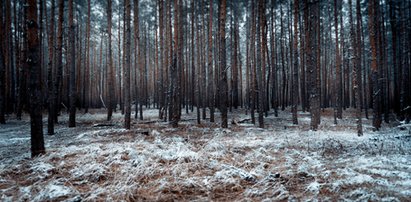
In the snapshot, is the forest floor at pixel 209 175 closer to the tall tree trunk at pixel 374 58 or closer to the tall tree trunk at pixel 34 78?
the tall tree trunk at pixel 34 78

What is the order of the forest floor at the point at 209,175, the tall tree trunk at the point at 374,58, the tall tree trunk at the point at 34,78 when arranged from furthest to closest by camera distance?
the tall tree trunk at the point at 374,58 → the tall tree trunk at the point at 34,78 → the forest floor at the point at 209,175

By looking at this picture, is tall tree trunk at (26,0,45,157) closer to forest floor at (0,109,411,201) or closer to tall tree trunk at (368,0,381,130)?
forest floor at (0,109,411,201)

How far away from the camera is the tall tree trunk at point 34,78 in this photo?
489 centimetres

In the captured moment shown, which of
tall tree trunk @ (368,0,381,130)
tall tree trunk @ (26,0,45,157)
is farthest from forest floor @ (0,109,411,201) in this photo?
tall tree trunk @ (368,0,381,130)

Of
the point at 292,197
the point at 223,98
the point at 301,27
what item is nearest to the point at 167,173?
the point at 292,197

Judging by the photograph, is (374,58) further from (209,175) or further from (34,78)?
(34,78)

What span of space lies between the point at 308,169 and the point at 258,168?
865 millimetres

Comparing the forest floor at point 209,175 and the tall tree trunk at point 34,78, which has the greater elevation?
the tall tree trunk at point 34,78

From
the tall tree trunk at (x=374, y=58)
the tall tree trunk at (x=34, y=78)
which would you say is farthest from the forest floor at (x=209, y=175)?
the tall tree trunk at (x=374, y=58)

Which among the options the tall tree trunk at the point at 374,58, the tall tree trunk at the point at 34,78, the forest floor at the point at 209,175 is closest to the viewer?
the forest floor at the point at 209,175

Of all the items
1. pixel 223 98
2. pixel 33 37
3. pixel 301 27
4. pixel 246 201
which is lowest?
pixel 246 201

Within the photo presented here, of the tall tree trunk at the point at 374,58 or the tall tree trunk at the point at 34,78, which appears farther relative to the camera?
the tall tree trunk at the point at 374,58

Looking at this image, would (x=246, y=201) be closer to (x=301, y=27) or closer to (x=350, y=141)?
(x=350, y=141)

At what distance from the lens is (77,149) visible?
557 cm
